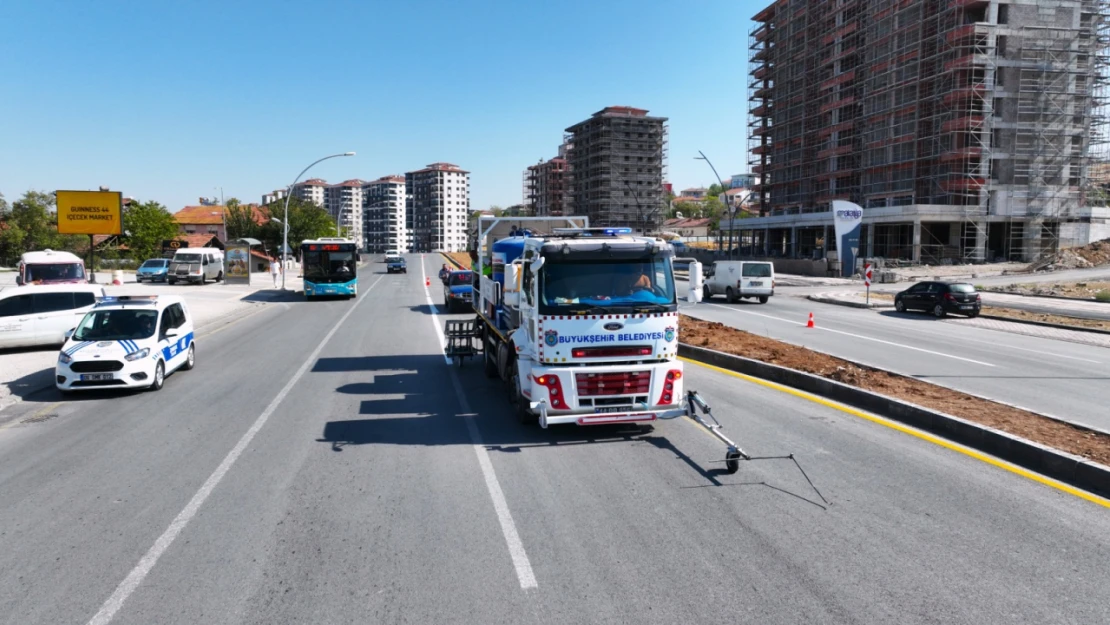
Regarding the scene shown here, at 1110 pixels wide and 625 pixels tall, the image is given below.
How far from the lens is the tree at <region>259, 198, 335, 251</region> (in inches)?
3059

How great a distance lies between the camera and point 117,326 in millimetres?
13984

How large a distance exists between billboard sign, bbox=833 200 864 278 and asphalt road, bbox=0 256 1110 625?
1591 inches

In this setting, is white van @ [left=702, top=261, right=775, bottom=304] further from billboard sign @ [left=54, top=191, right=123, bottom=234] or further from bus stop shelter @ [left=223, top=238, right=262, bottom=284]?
billboard sign @ [left=54, top=191, right=123, bottom=234]

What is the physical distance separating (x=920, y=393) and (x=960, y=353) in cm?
808

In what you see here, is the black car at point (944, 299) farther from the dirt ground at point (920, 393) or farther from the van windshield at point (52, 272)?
the van windshield at point (52, 272)

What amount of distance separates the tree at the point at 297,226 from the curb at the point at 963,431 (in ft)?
224

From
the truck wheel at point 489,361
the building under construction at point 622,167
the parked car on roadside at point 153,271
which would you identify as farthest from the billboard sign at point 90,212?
the building under construction at point 622,167

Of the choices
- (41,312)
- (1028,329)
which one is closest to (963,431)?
(41,312)

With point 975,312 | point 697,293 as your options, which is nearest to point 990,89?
point 975,312

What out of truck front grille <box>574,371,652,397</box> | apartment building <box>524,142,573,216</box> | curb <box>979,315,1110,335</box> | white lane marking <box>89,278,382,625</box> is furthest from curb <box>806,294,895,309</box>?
apartment building <box>524,142,573,216</box>

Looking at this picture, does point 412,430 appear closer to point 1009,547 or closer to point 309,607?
point 309,607

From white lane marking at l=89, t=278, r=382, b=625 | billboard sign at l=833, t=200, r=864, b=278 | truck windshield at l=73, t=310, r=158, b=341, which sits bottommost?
white lane marking at l=89, t=278, r=382, b=625

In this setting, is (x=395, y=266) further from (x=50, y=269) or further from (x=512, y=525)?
(x=512, y=525)

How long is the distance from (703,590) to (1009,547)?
279cm
